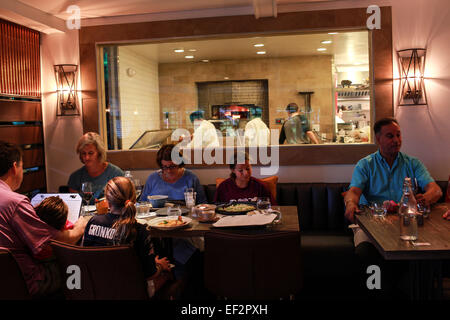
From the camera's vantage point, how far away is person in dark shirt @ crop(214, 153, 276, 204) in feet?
11.2

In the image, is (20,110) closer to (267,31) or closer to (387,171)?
(267,31)

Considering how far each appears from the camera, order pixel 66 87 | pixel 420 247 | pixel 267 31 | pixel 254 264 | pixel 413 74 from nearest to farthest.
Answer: pixel 420 247, pixel 254 264, pixel 413 74, pixel 267 31, pixel 66 87

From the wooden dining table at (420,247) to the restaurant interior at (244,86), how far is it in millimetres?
1126

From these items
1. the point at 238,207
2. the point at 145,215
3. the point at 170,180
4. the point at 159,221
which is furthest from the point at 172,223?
the point at 170,180

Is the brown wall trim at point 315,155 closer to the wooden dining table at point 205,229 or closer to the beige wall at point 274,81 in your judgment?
the beige wall at point 274,81

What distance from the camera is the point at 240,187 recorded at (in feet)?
11.5

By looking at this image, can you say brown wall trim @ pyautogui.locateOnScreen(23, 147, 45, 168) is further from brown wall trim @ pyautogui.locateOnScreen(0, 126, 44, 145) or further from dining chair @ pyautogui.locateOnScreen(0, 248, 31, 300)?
dining chair @ pyautogui.locateOnScreen(0, 248, 31, 300)

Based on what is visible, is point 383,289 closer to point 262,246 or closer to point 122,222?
point 262,246

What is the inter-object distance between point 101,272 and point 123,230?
22 cm

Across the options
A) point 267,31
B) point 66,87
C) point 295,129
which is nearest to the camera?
point 267,31

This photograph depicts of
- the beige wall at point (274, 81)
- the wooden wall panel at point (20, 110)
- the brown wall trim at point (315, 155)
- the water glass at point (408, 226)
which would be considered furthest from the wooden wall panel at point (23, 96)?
the water glass at point (408, 226)

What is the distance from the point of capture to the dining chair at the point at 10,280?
1.89 m

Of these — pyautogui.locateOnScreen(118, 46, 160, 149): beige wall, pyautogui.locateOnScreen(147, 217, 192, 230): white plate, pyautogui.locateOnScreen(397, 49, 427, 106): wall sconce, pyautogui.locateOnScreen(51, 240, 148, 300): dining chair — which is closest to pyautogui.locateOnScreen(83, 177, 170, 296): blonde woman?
pyautogui.locateOnScreen(51, 240, 148, 300): dining chair

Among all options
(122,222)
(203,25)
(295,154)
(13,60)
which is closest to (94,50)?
(13,60)
